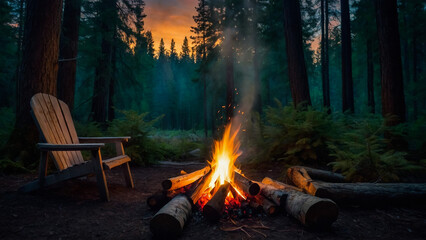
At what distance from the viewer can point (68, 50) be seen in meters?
6.49

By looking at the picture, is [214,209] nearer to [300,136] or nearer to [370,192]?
[370,192]

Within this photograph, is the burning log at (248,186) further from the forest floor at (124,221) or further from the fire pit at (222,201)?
the forest floor at (124,221)

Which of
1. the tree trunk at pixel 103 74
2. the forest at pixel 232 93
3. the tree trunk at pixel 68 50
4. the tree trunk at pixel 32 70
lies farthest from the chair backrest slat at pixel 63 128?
the tree trunk at pixel 103 74

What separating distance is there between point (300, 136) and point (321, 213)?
317 centimetres

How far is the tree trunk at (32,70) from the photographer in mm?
4145

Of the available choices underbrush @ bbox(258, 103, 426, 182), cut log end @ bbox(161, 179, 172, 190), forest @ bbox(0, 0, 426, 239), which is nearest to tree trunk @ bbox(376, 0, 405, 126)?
forest @ bbox(0, 0, 426, 239)

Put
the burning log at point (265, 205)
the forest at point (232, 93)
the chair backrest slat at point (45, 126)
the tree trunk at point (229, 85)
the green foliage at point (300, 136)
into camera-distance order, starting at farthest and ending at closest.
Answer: the tree trunk at point (229, 85), the green foliage at point (300, 136), the forest at point (232, 93), the chair backrest slat at point (45, 126), the burning log at point (265, 205)

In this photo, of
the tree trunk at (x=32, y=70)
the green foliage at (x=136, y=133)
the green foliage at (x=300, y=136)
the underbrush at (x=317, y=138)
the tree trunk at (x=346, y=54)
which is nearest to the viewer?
the tree trunk at (x=32, y=70)

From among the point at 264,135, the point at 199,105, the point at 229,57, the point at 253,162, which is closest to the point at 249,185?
the point at 253,162

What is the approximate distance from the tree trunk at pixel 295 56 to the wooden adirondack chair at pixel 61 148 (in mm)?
5012

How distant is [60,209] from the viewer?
101 inches

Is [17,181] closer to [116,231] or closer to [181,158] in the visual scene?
[116,231]

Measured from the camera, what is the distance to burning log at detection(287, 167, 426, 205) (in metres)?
2.64

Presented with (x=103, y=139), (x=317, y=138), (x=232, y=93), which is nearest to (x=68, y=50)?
(x=103, y=139)
